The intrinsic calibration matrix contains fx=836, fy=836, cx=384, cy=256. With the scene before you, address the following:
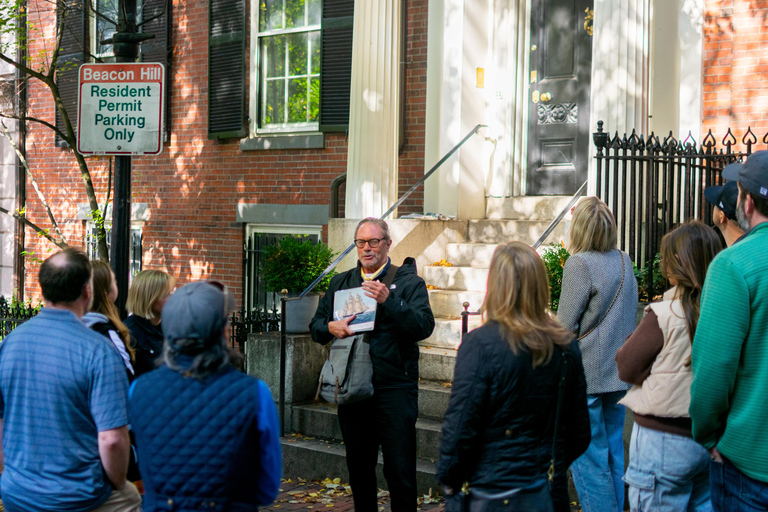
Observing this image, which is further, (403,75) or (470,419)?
(403,75)

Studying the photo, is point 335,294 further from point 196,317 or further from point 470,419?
point 196,317

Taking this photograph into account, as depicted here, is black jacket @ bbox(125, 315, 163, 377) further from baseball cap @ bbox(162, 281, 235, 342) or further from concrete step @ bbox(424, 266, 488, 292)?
concrete step @ bbox(424, 266, 488, 292)

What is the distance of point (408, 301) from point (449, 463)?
6.37 feet

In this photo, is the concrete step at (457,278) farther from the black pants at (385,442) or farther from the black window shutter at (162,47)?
the black window shutter at (162,47)

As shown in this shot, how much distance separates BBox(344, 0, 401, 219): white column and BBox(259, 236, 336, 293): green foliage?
4.58ft

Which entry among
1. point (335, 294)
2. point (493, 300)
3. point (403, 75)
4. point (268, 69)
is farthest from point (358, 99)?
point (493, 300)

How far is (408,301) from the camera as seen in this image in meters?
5.03

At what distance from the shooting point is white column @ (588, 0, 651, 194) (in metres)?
8.11

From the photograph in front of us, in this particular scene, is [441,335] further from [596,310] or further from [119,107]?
[119,107]

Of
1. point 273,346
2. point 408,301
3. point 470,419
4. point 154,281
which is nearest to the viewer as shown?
point 470,419

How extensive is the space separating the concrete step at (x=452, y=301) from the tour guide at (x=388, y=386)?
3.22 metres

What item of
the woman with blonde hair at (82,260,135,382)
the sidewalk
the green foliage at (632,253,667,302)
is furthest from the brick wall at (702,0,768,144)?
the woman with blonde hair at (82,260,135,382)

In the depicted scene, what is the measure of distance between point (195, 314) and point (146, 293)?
1881 millimetres

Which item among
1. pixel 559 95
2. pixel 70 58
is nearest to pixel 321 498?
pixel 559 95
